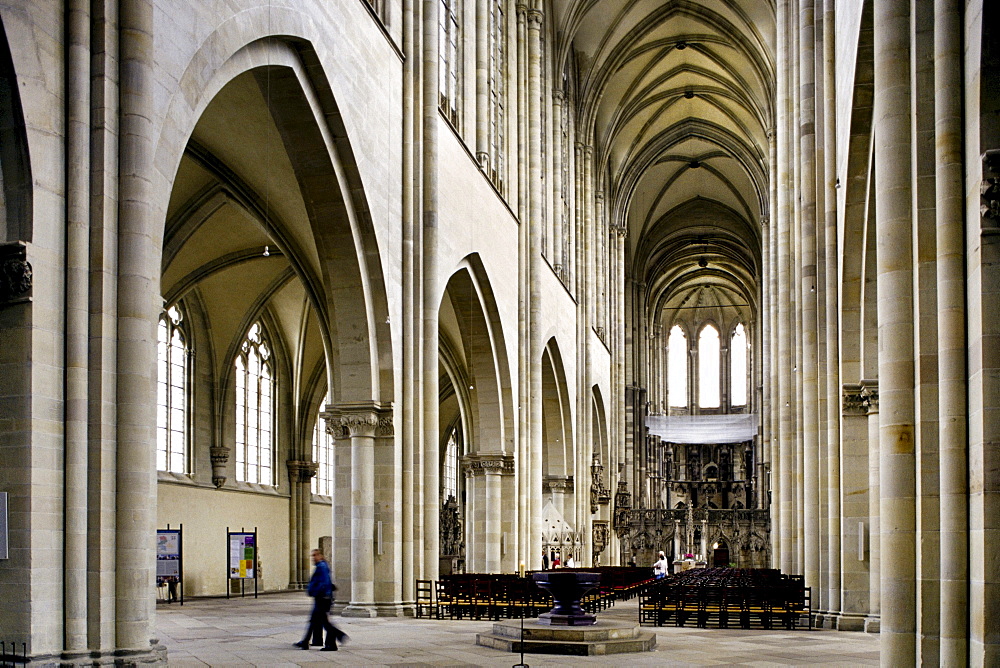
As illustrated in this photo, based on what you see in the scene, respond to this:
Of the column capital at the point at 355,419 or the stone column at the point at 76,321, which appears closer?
the stone column at the point at 76,321

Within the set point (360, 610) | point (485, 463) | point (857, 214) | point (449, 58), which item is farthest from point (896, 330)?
point (485, 463)

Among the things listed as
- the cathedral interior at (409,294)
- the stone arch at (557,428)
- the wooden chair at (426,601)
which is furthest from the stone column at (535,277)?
the wooden chair at (426,601)

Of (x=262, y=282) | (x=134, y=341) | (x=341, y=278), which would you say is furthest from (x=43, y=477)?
(x=262, y=282)

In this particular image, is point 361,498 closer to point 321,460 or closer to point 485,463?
point 485,463

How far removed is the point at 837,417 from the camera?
70.0ft

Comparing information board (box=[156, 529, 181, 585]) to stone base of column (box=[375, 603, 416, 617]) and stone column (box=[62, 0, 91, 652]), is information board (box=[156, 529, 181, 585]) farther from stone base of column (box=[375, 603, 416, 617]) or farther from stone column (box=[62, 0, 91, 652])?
stone column (box=[62, 0, 91, 652])

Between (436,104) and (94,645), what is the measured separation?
15638mm

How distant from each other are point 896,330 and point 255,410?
94.3 ft

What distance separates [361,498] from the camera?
21.8m

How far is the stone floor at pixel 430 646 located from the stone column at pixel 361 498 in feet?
2.28

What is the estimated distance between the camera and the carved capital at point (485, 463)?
3241 centimetres

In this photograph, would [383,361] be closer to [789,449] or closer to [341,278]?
[341,278]

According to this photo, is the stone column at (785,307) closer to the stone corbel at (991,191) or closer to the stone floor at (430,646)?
the stone floor at (430,646)

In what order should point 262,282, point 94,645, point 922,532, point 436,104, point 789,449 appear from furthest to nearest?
point 262,282 → point 789,449 → point 436,104 → point 94,645 → point 922,532
